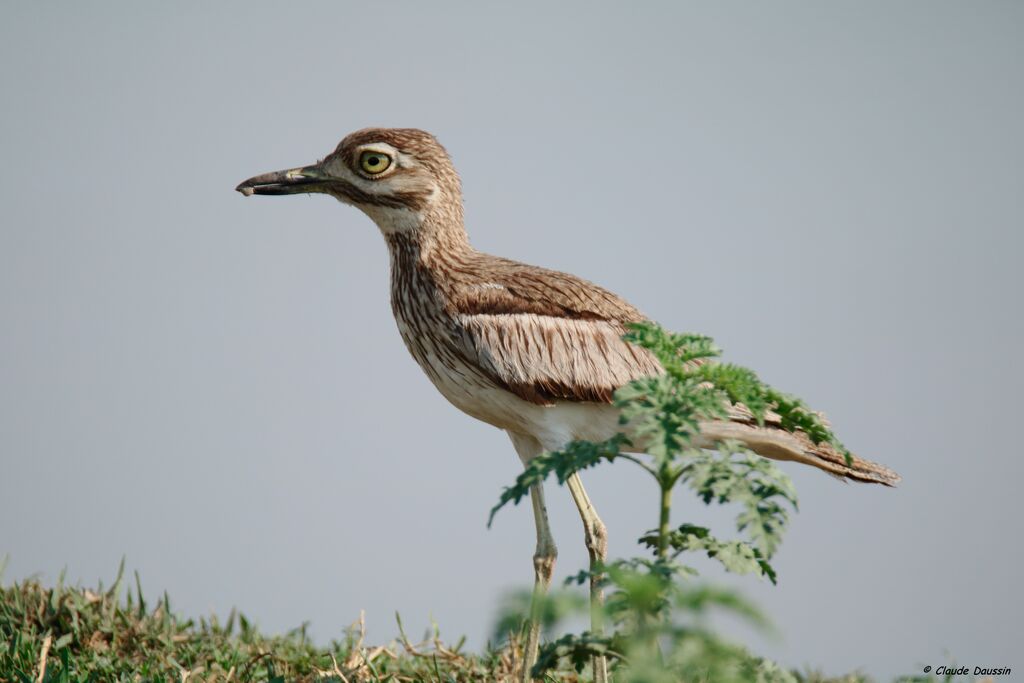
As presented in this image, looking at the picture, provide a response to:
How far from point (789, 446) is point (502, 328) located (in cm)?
150

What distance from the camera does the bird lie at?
17.4ft

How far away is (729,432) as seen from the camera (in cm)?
540

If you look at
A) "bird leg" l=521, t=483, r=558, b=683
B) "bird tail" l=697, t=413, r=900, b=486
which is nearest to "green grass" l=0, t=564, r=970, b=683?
"bird leg" l=521, t=483, r=558, b=683

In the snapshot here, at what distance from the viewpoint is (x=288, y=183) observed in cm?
611

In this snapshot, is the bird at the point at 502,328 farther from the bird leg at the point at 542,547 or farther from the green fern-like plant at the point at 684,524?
the green fern-like plant at the point at 684,524

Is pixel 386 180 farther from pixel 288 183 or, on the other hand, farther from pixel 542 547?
pixel 542 547

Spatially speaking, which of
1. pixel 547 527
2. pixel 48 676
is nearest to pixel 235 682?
pixel 48 676

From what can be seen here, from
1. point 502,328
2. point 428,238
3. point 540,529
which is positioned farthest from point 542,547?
point 428,238

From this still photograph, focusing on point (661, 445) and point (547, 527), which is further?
point (547, 527)

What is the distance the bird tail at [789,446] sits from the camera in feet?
17.7

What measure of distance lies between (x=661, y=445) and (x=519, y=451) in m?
2.58

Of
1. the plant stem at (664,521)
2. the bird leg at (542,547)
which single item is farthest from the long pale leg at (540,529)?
the plant stem at (664,521)

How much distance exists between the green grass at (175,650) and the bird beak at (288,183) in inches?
87.4

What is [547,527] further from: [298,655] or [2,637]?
[2,637]
